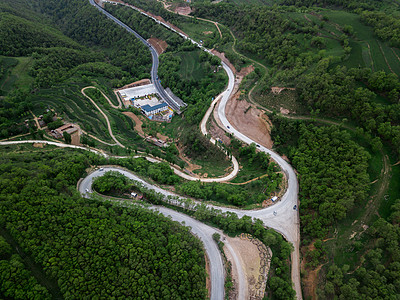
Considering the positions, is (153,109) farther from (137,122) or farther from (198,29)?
(198,29)

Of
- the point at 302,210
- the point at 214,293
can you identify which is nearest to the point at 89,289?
the point at 214,293

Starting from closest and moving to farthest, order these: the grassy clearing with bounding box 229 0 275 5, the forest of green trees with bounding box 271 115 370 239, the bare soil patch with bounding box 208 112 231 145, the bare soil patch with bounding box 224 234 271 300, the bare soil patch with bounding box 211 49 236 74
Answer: the bare soil patch with bounding box 224 234 271 300, the forest of green trees with bounding box 271 115 370 239, the bare soil patch with bounding box 208 112 231 145, the bare soil patch with bounding box 211 49 236 74, the grassy clearing with bounding box 229 0 275 5

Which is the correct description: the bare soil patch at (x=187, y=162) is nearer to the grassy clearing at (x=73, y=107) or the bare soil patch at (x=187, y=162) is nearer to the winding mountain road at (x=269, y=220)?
the winding mountain road at (x=269, y=220)

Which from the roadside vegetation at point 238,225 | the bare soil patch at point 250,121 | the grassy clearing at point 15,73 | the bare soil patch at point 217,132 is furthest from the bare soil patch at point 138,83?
the roadside vegetation at point 238,225

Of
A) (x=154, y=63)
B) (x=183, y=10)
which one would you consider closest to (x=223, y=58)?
(x=154, y=63)

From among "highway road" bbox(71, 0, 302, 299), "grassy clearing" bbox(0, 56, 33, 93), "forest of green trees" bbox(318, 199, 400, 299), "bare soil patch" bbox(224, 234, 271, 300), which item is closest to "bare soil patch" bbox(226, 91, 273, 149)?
"highway road" bbox(71, 0, 302, 299)

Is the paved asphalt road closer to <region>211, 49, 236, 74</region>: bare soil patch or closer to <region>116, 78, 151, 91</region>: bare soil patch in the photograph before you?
<region>211, 49, 236, 74</region>: bare soil patch
